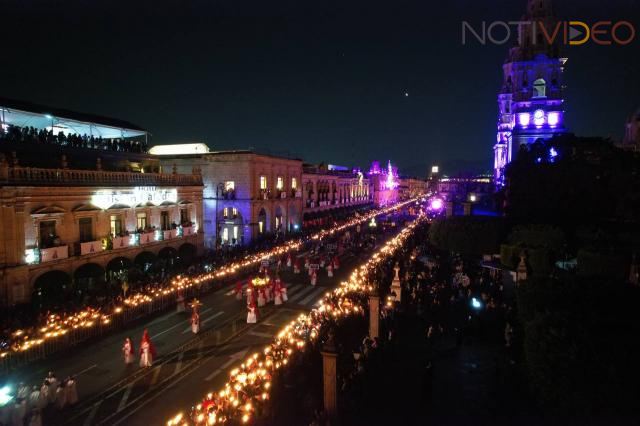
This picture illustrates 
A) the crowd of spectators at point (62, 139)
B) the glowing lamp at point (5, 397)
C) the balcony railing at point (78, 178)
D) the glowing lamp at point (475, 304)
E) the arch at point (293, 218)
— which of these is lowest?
the glowing lamp at point (5, 397)

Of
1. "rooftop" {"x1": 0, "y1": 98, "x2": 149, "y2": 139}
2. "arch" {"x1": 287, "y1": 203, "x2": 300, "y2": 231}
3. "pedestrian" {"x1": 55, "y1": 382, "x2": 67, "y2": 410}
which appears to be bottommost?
"pedestrian" {"x1": 55, "y1": 382, "x2": 67, "y2": 410}

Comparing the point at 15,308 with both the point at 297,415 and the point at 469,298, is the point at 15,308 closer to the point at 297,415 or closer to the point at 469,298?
the point at 297,415

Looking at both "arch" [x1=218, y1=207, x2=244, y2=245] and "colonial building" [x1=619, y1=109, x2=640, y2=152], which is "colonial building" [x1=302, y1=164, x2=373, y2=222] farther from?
"colonial building" [x1=619, y1=109, x2=640, y2=152]

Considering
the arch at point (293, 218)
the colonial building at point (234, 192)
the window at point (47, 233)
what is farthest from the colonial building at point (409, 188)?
the window at point (47, 233)

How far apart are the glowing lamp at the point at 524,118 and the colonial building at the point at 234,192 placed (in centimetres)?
3507

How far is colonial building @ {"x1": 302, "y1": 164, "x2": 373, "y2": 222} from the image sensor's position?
55.8m

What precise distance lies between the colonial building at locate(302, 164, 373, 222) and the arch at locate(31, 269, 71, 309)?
35.3 meters

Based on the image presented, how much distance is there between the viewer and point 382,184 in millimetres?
101812

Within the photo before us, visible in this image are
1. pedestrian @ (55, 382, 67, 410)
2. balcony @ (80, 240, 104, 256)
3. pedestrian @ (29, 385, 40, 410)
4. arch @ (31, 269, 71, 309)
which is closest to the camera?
pedestrian @ (29, 385, 40, 410)

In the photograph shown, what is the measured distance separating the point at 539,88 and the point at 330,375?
56.4 metres

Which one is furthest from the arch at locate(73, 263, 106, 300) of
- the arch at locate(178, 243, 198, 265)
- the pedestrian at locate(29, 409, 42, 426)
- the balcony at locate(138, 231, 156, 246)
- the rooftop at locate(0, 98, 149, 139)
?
the rooftop at locate(0, 98, 149, 139)

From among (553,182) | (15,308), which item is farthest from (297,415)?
(553,182)

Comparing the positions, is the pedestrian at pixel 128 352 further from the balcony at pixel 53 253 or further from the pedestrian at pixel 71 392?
the balcony at pixel 53 253

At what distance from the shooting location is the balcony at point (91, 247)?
2256cm
